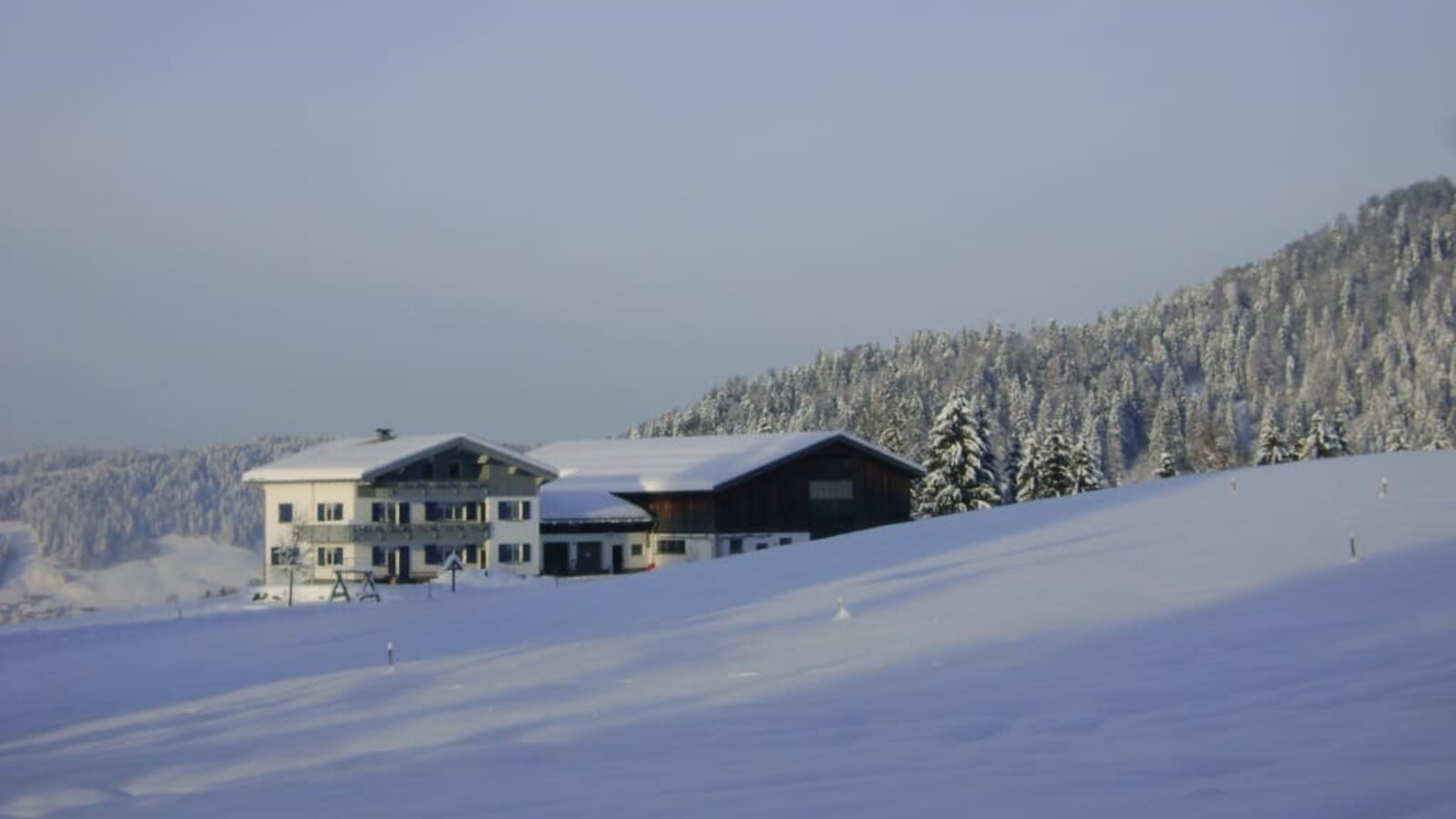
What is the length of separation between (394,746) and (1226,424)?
151826mm

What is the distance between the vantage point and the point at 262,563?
2482 inches

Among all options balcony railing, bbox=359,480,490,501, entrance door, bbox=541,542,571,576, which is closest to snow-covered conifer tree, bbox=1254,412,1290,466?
entrance door, bbox=541,542,571,576

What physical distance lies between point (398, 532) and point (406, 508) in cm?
128

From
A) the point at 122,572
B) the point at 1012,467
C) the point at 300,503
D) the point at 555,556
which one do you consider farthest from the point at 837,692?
the point at 122,572

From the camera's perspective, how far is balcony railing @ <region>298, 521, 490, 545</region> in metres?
60.9

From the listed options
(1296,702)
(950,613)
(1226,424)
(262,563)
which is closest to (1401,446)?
(1226,424)

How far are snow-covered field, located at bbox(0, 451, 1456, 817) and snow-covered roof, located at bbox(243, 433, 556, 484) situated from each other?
52.0ft

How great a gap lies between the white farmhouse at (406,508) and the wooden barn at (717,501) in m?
3.48

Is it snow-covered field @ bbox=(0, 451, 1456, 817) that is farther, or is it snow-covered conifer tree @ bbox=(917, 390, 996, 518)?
snow-covered conifer tree @ bbox=(917, 390, 996, 518)

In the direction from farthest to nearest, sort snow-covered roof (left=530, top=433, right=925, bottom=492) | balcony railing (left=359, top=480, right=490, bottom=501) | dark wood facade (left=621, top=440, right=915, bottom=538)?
snow-covered roof (left=530, top=433, right=925, bottom=492) < dark wood facade (left=621, top=440, right=915, bottom=538) < balcony railing (left=359, top=480, right=490, bottom=501)

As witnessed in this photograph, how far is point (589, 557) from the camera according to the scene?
68.8 meters

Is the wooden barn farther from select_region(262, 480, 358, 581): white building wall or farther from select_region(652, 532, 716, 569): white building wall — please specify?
select_region(262, 480, 358, 581): white building wall

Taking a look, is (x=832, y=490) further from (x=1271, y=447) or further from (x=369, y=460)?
(x=1271, y=447)

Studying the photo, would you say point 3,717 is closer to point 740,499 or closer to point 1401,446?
point 740,499
